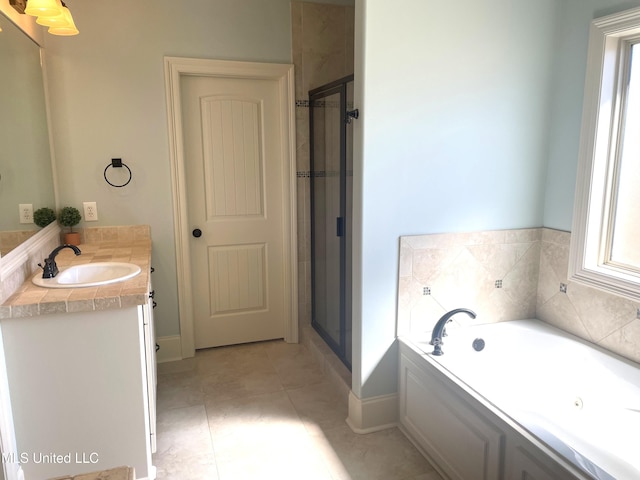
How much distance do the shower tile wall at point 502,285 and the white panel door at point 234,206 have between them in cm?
138

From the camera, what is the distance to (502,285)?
8.79 ft

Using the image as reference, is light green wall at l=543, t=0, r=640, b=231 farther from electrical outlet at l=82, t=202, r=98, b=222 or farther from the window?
electrical outlet at l=82, t=202, r=98, b=222

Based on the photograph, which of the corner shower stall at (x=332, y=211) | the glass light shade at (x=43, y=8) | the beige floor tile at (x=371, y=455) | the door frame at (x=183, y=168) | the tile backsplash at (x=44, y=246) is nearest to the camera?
the tile backsplash at (x=44, y=246)

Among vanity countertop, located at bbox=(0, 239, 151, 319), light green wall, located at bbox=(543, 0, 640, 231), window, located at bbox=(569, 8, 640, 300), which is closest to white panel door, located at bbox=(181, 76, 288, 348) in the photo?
vanity countertop, located at bbox=(0, 239, 151, 319)

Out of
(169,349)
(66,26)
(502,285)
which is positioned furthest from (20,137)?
(502,285)

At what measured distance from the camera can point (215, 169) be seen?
3.39 metres

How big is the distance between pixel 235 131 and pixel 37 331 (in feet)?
6.53

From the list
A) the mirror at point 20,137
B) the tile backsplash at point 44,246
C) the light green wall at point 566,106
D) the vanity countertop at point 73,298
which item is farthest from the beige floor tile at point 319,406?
the mirror at point 20,137

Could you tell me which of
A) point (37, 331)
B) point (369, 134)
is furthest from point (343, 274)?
point (37, 331)

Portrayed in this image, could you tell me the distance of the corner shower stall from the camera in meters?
2.82

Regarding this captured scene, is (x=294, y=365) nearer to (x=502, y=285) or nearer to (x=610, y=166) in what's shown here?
(x=502, y=285)

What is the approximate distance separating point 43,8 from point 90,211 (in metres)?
1.32

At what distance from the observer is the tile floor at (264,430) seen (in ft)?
7.38

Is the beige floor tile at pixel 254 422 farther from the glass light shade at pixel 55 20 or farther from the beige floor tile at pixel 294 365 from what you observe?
the glass light shade at pixel 55 20
